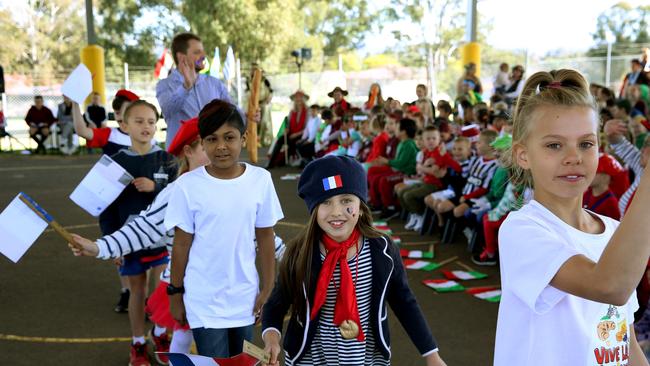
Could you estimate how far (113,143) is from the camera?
519cm

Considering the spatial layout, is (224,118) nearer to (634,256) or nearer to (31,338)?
(634,256)

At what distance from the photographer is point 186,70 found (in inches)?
208

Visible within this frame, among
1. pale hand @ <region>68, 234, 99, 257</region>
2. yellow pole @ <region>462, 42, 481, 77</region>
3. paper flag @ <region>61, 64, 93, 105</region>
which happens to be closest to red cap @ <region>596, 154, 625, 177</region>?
pale hand @ <region>68, 234, 99, 257</region>

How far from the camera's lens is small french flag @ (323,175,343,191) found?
98.7 inches

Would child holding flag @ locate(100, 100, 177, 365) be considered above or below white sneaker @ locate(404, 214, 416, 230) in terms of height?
above

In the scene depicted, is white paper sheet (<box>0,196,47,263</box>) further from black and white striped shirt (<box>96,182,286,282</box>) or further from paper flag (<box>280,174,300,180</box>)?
paper flag (<box>280,174,300,180</box>)

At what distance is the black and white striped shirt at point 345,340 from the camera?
249 cm

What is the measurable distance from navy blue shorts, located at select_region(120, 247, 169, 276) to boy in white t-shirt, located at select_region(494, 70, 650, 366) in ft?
9.81

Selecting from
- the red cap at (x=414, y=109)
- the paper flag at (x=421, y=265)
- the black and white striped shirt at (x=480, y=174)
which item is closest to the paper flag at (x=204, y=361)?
the paper flag at (x=421, y=265)

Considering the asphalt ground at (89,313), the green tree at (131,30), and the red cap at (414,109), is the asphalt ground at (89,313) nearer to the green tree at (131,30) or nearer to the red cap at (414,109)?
the red cap at (414,109)

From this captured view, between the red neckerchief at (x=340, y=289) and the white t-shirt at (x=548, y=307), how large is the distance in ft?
2.42

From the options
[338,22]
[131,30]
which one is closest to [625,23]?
[338,22]

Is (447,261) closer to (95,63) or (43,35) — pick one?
(95,63)

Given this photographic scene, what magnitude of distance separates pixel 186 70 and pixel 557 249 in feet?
13.6
